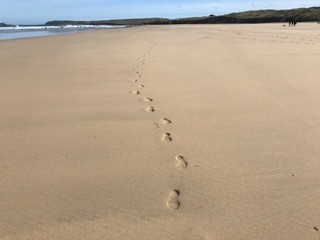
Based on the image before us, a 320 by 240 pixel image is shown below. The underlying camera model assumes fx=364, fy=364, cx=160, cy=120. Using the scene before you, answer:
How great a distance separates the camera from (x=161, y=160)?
2.45 m

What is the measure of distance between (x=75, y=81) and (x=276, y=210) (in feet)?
12.3

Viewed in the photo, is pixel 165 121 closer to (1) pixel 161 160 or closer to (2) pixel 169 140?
(2) pixel 169 140

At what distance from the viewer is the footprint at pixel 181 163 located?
236cm

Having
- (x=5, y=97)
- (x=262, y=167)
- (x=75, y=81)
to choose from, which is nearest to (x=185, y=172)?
(x=262, y=167)

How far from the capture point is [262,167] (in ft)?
7.64

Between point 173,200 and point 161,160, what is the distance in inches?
20.7

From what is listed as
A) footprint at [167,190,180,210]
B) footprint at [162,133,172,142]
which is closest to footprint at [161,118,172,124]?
footprint at [162,133,172,142]

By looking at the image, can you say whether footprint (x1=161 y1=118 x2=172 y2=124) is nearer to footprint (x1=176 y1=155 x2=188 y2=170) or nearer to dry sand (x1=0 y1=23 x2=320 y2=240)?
dry sand (x1=0 y1=23 x2=320 y2=240)

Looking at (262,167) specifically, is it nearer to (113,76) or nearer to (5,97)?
(5,97)

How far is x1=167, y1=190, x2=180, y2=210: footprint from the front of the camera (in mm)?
1887

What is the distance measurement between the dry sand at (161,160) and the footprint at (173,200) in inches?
0.4

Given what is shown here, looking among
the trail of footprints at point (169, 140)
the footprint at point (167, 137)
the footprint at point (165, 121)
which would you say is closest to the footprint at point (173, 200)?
the trail of footprints at point (169, 140)

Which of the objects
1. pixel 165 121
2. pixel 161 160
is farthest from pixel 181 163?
pixel 165 121

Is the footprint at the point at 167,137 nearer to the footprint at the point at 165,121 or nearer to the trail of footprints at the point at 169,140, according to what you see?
the trail of footprints at the point at 169,140
